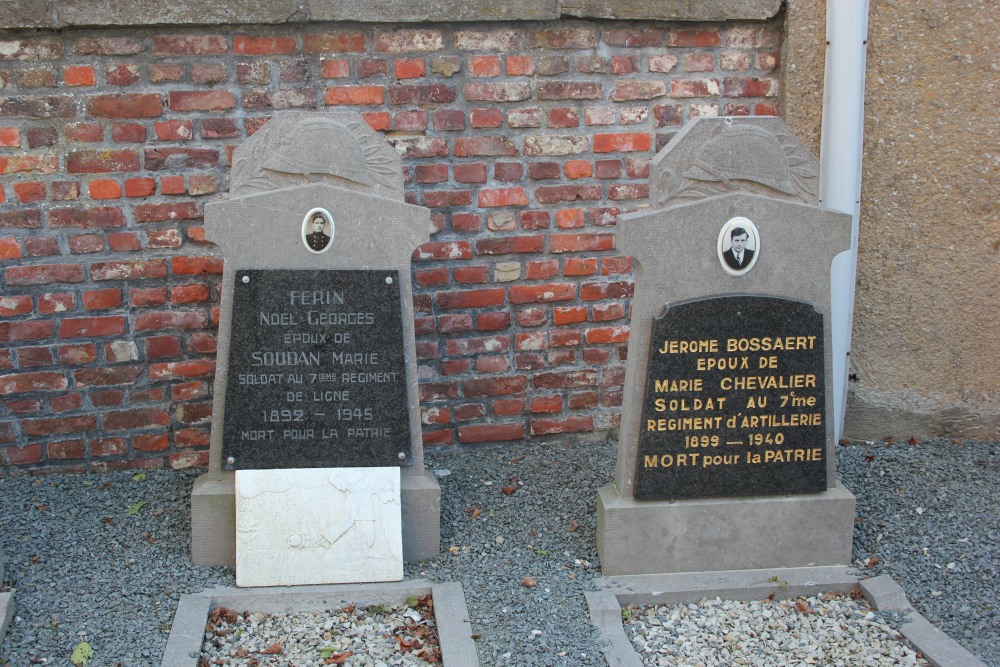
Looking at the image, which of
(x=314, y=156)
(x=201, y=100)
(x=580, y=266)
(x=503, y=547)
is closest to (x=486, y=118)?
(x=580, y=266)

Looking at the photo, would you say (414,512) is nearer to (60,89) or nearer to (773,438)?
(773,438)

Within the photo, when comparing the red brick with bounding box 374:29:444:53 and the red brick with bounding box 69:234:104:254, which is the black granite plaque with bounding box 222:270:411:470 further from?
the red brick with bounding box 374:29:444:53

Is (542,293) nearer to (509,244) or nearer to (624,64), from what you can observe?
(509,244)

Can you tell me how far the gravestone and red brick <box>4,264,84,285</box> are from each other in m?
2.32

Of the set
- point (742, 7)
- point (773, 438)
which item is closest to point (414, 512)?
point (773, 438)

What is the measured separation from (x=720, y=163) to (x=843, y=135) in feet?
4.24

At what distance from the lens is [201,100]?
409 centimetres

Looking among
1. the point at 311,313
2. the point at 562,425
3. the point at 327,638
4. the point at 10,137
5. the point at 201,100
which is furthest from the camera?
the point at 562,425

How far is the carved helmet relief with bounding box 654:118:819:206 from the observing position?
3.41m

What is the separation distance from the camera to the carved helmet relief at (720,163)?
11.2ft

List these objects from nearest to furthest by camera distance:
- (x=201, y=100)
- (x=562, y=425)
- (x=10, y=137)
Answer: (x=10, y=137)
(x=201, y=100)
(x=562, y=425)

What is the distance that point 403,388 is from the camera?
358 cm

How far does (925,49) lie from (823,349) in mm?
1703

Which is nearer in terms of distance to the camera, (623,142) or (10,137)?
(10,137)
